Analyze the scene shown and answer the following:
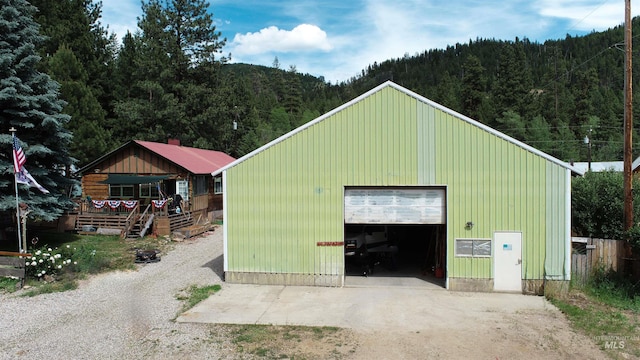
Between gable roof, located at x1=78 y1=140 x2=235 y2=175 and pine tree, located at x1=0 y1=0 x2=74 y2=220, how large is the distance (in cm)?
694

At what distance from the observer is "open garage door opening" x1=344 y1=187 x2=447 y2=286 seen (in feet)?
47.3

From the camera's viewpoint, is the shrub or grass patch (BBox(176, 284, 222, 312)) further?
the shrub

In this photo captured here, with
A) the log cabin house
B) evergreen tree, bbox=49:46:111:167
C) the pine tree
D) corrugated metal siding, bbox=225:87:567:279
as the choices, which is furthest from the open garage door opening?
evergreen tree, bbox=49:46:111:167

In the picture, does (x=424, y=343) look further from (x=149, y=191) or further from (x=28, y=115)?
(x=149, y=191)

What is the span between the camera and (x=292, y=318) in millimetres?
11367

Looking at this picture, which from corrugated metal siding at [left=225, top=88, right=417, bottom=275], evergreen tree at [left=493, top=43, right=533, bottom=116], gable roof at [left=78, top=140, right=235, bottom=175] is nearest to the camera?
corrugated metal siding at [left=225, top=88, right=417, bottom=275]

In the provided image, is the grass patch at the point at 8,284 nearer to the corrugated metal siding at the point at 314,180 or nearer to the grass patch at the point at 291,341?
the corrugated metal siding at the point at 314,180

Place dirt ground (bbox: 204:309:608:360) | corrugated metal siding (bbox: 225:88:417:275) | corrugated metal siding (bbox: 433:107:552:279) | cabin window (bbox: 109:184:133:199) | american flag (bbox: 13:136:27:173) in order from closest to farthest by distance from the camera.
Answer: dirt ground (bbox: 204:309:608:360) < corrugated metal siding (bbox: 433:107:552:279) < corrugated metal siding (bbox: 225:88:417:275) < american flag (bbox: 13:136:27:173) < cabin window (bbox: 109:184:133:199)

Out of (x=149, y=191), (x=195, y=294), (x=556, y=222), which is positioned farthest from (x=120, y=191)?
(x=556, y=222)

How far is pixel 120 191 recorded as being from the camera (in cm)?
2623

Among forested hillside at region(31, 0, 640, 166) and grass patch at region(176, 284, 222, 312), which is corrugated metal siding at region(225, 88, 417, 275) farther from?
forested hillside at region(31, 0, 640, 166)

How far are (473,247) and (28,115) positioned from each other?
1742 centimetres

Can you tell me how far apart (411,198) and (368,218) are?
1554mm

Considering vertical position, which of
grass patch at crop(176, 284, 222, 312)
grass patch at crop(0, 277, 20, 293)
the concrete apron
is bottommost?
the concrete apron
